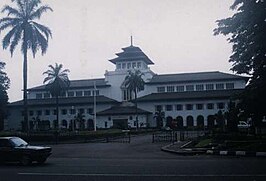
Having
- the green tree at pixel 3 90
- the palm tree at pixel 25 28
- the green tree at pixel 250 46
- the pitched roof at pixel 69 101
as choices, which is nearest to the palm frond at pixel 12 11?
the palm tree at pixel 25 28

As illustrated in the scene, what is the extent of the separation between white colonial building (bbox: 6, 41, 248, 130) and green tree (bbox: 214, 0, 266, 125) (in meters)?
48.1

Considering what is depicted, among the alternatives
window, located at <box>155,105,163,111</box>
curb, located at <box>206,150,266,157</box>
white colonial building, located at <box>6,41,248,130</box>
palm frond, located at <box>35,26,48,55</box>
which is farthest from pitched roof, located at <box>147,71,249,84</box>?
curb, located at <box>206,150,266,157</box>

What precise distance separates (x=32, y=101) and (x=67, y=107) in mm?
9962

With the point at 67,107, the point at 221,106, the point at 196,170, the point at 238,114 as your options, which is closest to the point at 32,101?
the point at 67,107

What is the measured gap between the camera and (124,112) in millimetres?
79188

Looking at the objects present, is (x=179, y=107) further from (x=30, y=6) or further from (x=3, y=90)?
(x=30, y=6)

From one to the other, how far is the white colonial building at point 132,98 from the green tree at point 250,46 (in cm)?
4808

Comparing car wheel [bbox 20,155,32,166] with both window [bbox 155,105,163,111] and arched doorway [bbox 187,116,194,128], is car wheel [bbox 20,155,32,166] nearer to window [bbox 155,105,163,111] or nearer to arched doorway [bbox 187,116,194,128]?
arched doorway [bbox 187,116,194,128]

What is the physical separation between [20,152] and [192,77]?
68867 millimetres

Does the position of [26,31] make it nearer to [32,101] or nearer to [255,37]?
[255,37]

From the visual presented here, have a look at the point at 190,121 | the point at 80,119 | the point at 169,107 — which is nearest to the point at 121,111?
the point at 80,119

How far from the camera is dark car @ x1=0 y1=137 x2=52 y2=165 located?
60.6 ft

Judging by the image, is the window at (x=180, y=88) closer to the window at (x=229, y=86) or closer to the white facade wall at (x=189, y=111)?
the white facade wall at (x=189, y=111)

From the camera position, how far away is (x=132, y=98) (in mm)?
88625
